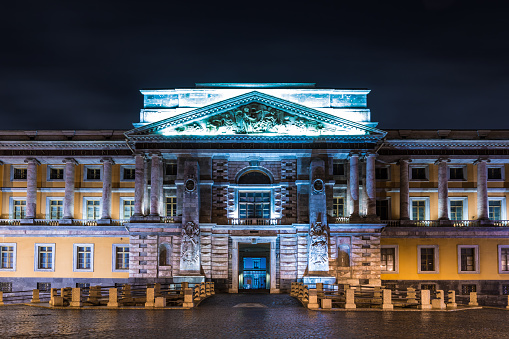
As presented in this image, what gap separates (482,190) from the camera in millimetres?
67188

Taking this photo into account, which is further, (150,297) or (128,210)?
(128,210)

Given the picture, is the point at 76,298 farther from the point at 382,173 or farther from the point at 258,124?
the point at 382,173

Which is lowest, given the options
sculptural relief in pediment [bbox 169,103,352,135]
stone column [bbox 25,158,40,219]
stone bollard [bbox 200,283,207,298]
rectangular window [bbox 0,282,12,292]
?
rectangular window [bbox 0,282,12,292]

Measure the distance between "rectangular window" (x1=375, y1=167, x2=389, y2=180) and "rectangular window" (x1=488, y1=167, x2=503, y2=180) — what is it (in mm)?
10793

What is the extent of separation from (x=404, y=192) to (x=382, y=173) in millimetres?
3248

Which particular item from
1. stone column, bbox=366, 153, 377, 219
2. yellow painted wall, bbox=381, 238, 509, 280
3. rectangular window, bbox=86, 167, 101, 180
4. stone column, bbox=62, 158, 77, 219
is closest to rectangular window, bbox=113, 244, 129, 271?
stone column, bbox=62, 158, 77, 219

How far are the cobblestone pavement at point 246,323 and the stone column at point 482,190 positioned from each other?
2310cm

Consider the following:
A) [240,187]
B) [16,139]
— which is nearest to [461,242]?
[240,187]

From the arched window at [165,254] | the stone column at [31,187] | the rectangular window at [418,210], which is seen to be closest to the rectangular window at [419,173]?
the rectangular window at [418,210]

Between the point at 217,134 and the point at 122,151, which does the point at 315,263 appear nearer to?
the point at 217,134

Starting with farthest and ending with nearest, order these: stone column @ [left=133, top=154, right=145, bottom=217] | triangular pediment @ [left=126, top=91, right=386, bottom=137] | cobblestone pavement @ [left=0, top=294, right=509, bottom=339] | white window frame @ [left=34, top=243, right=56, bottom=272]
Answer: white window frame @ [left=34, top=243, right=56, bottom=272] < stone column @ [left=133, top=154, right=145, bottom=217] < triangular pediment @ [left=126, top=91, right=386, bottom=137] < cobblestone pavement @ [left=0, top=294, right=509, bottom=339]

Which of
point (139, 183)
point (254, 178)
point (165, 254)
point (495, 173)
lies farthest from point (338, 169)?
point (139, 183)

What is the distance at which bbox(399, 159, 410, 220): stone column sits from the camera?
2648 inches

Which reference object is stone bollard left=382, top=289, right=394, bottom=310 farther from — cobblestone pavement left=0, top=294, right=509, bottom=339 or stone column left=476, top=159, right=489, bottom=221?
stone column left=476, top=159, right=489, bottom=221
